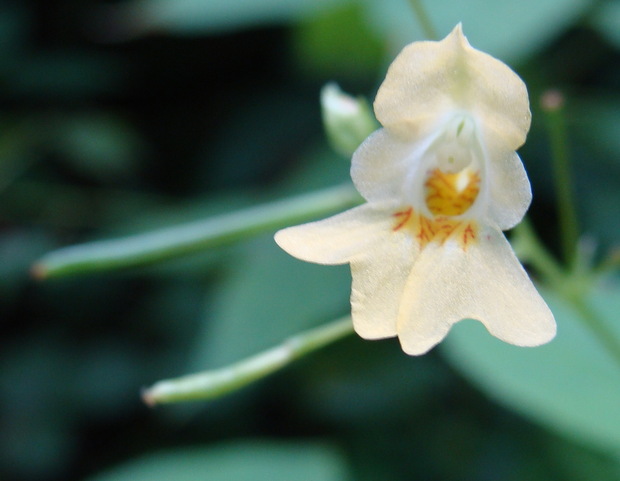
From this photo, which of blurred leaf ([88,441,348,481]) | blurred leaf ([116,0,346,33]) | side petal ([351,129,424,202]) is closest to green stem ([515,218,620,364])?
side petal ([351,129,424,202])

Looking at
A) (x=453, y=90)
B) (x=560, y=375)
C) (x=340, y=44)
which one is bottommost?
(x=560, y=375)

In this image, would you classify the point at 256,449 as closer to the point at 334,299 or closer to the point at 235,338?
the point at 235,338

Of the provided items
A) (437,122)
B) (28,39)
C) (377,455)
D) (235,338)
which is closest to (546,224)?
(377,455)

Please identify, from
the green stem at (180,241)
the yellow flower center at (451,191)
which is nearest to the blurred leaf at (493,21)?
the green stem at (180,241)

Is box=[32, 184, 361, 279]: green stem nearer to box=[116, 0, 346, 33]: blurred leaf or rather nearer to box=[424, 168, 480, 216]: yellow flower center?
box=[424, 168, 480, 216]: yellow flower center

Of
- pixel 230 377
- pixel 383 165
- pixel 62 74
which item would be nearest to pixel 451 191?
pixel 383 165

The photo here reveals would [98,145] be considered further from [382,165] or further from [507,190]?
[507,190]

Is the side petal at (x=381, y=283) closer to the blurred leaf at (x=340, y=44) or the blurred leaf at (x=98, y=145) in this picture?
the blurred leaf at (x=340, y=44)

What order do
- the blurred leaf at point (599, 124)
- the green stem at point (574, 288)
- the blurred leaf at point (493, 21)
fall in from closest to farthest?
the green stem at point (574, 288) → the blurred leaf at point (493, 21) → the blurred leaf at point (599, 124)
